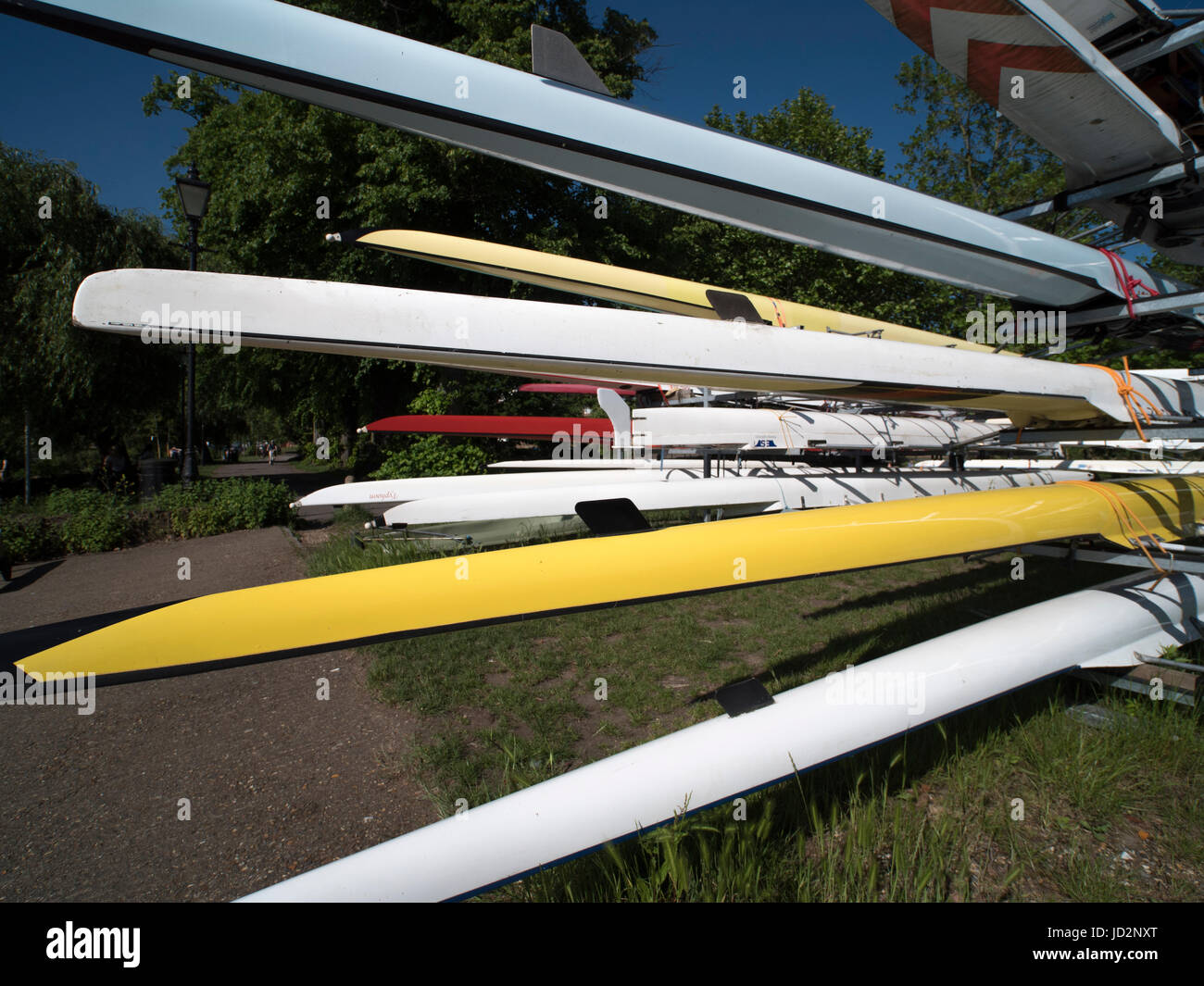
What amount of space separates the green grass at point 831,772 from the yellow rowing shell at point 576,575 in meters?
0.84

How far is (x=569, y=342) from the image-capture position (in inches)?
83.9

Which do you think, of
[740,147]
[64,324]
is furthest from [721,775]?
[64,324]

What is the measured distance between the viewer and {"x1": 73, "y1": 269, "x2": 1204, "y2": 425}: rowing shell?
1.59 metres

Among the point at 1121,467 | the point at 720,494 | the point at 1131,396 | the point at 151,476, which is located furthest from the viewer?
the point at 151,476

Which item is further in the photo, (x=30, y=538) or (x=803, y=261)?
(x=803, y=261)

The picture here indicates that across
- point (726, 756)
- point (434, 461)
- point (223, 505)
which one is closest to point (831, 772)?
point (726, 756)

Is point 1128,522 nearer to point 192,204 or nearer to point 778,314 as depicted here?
point 778,314

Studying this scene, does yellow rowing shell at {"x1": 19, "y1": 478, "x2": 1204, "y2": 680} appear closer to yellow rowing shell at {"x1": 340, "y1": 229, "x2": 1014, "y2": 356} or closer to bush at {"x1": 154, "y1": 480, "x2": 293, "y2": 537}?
yellow rowing shell at {"x1": 340, "y1": 229, "x2": 1014, "y2": 356}

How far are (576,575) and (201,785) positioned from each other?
2233 millimetres

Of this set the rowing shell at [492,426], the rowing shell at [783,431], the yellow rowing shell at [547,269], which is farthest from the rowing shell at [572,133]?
the rowing shell at [492,426]

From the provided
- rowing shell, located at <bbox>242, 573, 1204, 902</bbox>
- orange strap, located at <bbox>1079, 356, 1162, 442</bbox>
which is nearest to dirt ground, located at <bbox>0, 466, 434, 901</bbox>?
rowing shell, located at <bbox>242, 573, 1204, 902</bbox>
